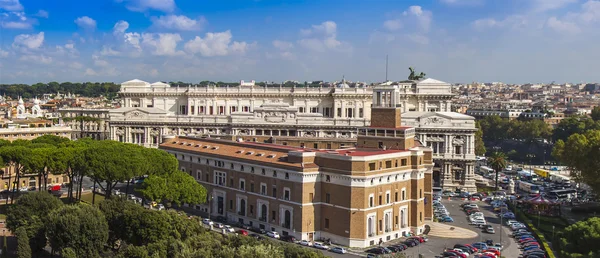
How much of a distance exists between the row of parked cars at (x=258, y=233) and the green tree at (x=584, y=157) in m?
35.3

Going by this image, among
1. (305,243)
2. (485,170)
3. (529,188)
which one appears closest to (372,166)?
(305,243)

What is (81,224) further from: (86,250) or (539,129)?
(539,129)

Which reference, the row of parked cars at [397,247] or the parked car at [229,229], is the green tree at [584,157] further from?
the parked car at [229,229]

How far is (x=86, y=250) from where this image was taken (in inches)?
1665

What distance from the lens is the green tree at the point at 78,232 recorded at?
1651 inches

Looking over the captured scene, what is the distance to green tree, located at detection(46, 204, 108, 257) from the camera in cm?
4194

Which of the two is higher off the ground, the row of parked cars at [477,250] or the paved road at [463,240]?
the row of parked cars at [477,250]

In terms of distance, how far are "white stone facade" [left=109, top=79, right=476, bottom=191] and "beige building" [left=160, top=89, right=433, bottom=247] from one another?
2230cm

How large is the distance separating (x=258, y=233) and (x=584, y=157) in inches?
1663

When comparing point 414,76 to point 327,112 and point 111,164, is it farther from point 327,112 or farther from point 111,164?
point 111,164

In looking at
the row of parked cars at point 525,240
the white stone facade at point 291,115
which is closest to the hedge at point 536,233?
the row of parked cars at point 525,240

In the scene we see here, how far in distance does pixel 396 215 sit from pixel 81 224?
26.1 m

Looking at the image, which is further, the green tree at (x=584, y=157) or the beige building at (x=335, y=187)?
the green tree at (x=584, y=157)

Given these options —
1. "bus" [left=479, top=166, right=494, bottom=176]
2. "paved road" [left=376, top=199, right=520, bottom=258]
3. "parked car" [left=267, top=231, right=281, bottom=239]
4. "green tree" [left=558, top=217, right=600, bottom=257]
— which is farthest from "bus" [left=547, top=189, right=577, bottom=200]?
"parked car" [left=267, top=231, right=281, bottom=239]
